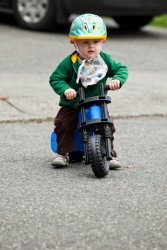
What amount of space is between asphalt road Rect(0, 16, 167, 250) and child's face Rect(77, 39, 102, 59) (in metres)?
0.81

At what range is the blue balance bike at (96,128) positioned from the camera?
549 cm

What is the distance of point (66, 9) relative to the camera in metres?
12.2

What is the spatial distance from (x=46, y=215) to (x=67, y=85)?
1.36m

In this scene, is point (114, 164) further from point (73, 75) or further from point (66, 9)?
point (66, 9)

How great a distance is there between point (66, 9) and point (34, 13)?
0.60m

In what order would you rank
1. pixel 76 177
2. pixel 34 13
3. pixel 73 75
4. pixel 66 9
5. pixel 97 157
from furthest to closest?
1. pixel 34 13
2. pixel 66 9
3. pixel 73 75
4. pixel 76 177
5. pixel 97 157

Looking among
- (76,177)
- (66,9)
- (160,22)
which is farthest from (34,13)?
(76,177)

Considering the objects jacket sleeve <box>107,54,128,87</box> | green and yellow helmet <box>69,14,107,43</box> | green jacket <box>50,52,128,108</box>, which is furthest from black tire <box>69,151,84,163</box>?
green and yellow helmet <box>69,14,107,43</box>

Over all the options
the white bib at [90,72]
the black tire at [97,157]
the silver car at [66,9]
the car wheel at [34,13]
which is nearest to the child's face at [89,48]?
the white bib at [90,72]

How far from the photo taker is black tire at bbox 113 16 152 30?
13496 millimetres

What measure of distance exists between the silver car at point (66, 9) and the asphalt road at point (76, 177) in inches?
65.6

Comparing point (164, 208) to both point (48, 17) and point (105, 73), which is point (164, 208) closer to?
point (105, 73)

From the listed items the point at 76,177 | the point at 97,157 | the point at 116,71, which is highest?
the point at 116,71

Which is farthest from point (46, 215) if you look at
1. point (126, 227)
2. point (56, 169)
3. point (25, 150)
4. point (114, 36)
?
point (114, 36)
